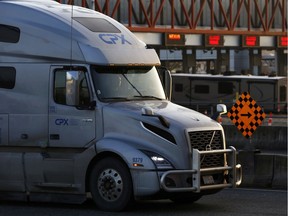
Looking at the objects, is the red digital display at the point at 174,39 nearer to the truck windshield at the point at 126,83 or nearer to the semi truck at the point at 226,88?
the semi truck at the point at 226,88

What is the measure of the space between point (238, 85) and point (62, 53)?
164 feet

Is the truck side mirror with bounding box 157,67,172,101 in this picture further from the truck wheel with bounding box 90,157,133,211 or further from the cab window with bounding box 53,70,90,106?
the truck wheel with bounding box 90,157,133,211

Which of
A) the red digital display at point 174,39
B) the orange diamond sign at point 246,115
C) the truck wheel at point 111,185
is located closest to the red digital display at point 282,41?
the red digital display at point 174,39

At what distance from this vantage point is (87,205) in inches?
564

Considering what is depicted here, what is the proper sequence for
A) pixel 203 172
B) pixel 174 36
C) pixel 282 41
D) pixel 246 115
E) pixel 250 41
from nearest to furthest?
pixel 203 172
pixel 246 115
pixel 174 36
pixel 250 41
pixel 282 41

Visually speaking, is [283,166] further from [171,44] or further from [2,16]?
[171,44]

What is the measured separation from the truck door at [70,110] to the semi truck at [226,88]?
4853 cm

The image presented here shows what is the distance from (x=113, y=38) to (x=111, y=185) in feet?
7.82

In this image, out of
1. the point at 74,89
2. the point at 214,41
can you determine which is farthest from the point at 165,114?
the point at 214,41

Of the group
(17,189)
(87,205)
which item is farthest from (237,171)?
(17,189)

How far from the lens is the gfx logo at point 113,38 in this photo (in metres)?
14.0

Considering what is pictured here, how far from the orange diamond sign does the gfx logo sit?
838 cm

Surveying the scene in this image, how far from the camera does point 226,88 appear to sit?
63.4 metres

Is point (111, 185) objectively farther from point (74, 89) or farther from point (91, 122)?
point (74, 89)
